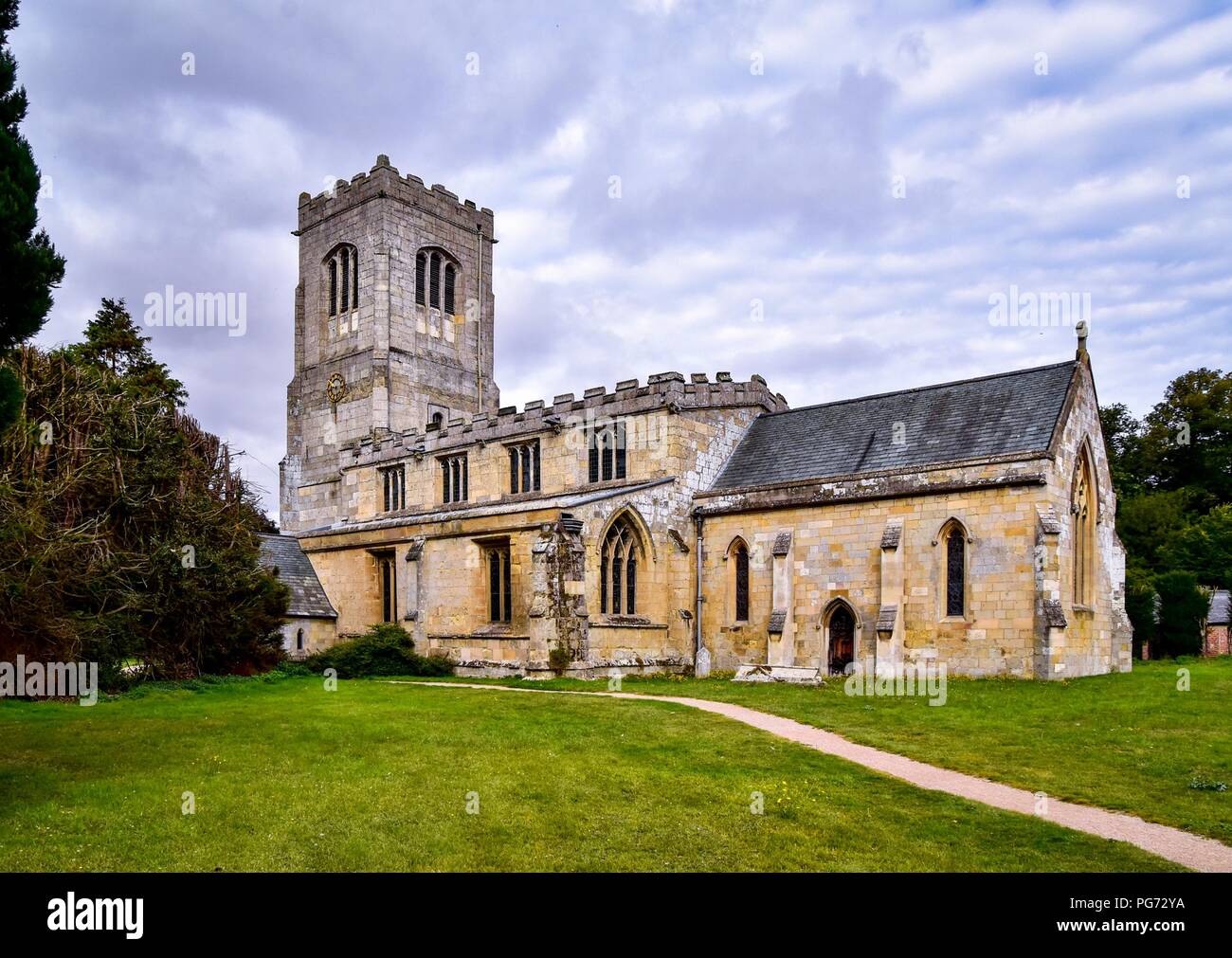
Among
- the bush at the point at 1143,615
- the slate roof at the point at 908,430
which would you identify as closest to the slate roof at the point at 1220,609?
the bush at the point at 1143,615

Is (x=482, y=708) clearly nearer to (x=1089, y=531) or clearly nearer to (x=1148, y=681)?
(x=1148, y=681)

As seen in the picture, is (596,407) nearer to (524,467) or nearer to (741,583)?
(524,467)

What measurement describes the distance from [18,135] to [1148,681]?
24058 mm

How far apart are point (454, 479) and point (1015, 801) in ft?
95.3

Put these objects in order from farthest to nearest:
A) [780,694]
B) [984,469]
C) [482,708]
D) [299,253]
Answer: [299,253]
[984,469]
[780,694]
[482,708]

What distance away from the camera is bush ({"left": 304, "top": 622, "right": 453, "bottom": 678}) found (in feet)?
95.3

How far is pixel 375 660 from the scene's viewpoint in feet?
96.2

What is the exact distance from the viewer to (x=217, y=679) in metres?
24.6

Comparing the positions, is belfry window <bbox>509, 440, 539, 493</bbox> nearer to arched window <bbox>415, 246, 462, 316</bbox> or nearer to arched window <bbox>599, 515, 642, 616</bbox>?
arched window <bbox>599, 515, 642, 616</bbox>

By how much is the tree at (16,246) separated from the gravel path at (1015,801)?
1111 cm

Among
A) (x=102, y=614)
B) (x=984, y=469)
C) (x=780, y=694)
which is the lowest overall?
(x=780, y=694)

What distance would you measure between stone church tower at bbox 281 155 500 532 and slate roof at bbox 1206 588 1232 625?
33808mm

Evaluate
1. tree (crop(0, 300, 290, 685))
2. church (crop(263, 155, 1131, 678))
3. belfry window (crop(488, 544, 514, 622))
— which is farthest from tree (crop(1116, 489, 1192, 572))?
tree (crop(0, 300, 290, 685))
